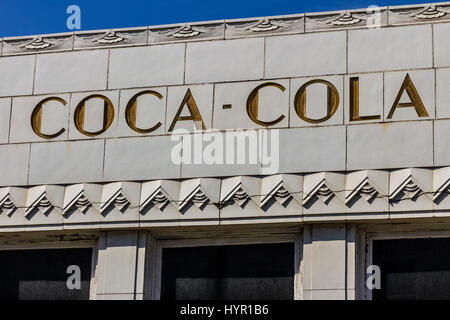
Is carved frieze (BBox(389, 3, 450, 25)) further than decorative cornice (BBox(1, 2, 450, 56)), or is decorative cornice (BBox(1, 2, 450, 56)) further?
→ decorative cornice (BBox(1, 2, 450, 56))

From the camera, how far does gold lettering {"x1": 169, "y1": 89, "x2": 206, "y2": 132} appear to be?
2087cm

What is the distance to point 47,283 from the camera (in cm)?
2106

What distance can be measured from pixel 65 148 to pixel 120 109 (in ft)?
3.55

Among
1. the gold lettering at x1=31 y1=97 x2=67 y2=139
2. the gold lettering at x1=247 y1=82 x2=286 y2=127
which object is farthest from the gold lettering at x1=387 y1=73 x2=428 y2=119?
the gold lettering at x1=31 y1=97 x2=67 y2=139

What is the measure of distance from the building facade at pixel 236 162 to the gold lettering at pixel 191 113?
0.03 metres

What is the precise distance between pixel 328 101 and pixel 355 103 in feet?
1.38

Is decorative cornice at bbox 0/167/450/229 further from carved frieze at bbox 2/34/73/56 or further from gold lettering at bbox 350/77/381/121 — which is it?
carved frieze at bbox 2/34/73/56

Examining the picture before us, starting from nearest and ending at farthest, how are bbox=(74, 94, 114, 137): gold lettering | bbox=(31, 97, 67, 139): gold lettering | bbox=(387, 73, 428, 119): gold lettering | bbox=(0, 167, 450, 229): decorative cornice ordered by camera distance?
bbox=(0, 167, 450, 229): decorative cornice, bbox=(387, 73, 428, 119): gold lettering, bbox=(74, 94, 114, 137): gold lettering, bbox=(31, 97, 67, 139): gold lettering

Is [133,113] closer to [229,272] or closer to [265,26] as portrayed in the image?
[265,26]

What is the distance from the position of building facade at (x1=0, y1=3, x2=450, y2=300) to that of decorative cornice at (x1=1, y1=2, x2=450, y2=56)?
0.09 ft

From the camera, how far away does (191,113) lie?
21.0 meters

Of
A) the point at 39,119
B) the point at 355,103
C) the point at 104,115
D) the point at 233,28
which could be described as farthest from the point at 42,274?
the point at 355,103

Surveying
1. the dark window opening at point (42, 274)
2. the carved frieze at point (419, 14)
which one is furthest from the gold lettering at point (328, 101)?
the dark window opening at point (42, 274)

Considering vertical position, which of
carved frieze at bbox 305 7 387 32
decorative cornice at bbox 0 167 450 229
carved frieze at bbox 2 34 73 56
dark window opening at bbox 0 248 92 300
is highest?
carved frieze at bbox 305 7 387 32
